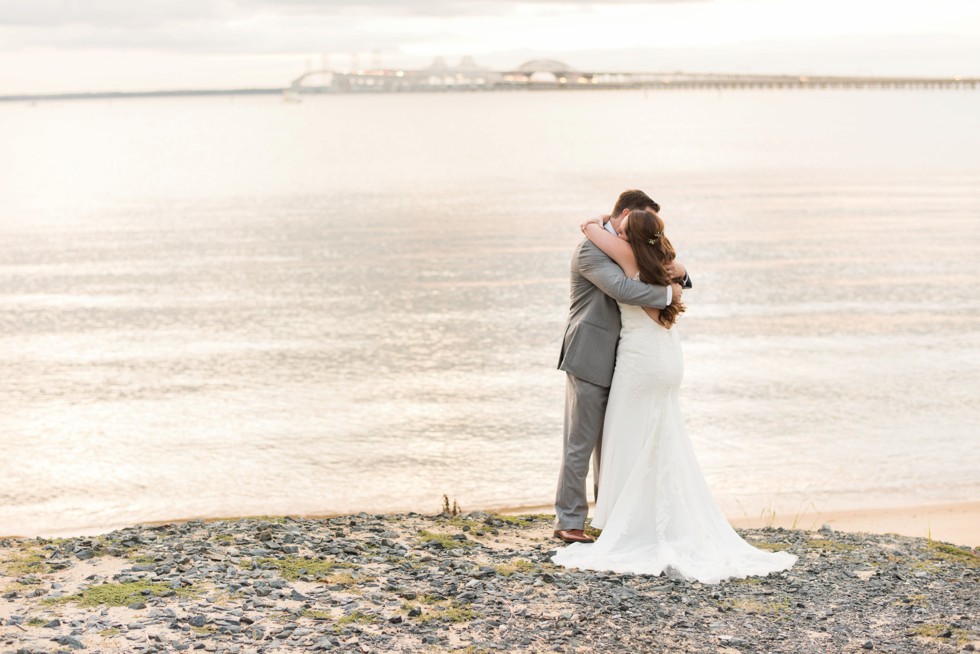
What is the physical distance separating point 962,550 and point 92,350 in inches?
550

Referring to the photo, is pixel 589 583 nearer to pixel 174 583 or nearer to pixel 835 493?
pixel 174 583

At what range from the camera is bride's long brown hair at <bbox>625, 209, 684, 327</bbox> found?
7.85 meters

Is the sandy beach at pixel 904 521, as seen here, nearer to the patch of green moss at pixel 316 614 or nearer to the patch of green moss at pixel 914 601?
the patch of green moss at pixel 914 601

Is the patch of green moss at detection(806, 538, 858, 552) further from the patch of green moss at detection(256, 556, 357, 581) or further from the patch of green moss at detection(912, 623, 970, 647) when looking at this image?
the patch of green moss at detection(256, 556, 357, 581)

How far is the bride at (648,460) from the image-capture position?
307 inches

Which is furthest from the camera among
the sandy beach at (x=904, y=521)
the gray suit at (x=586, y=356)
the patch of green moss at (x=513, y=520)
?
the sandy beach at (x=904, y=521)

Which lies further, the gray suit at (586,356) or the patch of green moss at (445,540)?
the patch of green moss at (445,540)

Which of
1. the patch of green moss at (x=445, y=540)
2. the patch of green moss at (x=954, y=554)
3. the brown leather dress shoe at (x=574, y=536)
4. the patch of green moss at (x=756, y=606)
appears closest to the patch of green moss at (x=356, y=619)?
the patch of green moss at (x=445, y=540)

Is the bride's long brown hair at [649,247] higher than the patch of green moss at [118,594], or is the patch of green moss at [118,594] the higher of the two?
the bride's long brown hair at [649,247]

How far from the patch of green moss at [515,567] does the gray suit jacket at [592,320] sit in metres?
1.25

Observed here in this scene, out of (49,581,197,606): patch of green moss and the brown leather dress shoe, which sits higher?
(49,581,197,606): patch of green moss

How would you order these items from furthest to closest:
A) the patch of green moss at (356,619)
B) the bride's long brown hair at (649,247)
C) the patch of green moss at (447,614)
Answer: the bride's long brown hair at (649,247) → the patch of green moss at (447,614) → the patch of green moss at (356,619)

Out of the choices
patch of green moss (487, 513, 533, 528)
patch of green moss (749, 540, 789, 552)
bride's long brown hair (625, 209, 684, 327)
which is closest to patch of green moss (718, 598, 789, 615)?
patch of green moss (749, 540, 789, 552)

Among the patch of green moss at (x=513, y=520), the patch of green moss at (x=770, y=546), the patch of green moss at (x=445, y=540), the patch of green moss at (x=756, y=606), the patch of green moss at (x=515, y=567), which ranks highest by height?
the patch of green moss at (x=515, y=567)
